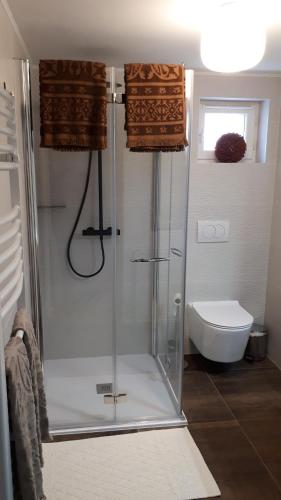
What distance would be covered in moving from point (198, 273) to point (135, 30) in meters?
1.82

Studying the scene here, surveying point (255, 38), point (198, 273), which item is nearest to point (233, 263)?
point (198, 273)

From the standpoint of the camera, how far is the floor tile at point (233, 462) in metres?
1.87

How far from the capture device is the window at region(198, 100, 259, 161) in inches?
119

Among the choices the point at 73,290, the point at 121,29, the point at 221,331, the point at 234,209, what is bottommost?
the point at 221,331

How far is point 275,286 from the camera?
10.1 ft

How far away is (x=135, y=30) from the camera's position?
6.65 ft

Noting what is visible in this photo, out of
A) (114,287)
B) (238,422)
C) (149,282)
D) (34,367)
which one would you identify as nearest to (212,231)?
(149,282)

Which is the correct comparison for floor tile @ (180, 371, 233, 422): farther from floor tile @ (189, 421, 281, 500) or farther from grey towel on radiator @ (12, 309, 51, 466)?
grey towel on radiator @ (12, 309, 51, 466)

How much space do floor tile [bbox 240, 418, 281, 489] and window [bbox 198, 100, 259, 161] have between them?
199cm

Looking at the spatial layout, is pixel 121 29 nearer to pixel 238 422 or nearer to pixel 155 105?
pixel 155 105

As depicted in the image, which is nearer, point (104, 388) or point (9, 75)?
point (9, 75)

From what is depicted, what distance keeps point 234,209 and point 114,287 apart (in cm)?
117

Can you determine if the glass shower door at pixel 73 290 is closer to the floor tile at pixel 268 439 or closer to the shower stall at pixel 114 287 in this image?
the shower stall at pixel 114 287

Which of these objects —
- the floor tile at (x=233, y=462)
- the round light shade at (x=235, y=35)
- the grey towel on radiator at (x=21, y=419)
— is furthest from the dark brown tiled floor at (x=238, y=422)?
the round light shade at (x=235, y=35)
